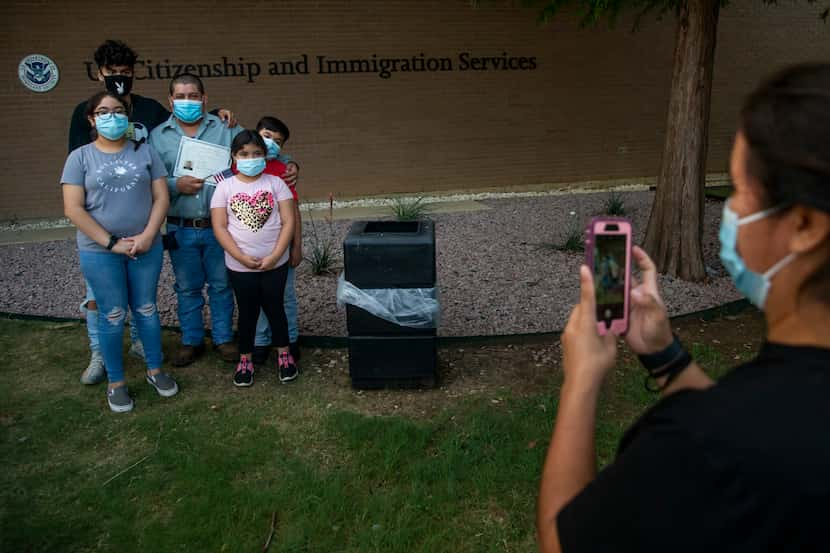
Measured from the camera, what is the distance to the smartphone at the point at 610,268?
5.14 ft

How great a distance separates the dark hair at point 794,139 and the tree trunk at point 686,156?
5835 millimetres

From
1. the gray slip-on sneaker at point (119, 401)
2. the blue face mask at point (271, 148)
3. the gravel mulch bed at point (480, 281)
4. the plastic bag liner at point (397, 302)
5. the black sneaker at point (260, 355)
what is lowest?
the gray slip-on sneaker at point (119, 401)

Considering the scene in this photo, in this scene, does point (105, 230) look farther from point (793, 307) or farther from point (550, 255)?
point (550, 255)

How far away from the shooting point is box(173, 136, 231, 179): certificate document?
4656 millimetres

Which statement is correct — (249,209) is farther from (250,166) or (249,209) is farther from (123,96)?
(123,96)

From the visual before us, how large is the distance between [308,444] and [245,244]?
1.41 metres

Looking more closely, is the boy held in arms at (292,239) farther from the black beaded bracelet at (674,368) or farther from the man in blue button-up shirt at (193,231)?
the black beaded bracelet at (674,368)

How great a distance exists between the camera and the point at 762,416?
37.7 inches

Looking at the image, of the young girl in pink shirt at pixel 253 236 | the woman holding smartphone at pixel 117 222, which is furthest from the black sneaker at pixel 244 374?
the woman holding smartphone at pixel 117 222

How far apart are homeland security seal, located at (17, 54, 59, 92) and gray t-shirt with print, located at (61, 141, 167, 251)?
641cm

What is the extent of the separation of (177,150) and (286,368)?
1.70 metres

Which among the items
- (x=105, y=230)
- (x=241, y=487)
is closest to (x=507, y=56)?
(x=105, y=230)

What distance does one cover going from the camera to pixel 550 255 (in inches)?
295

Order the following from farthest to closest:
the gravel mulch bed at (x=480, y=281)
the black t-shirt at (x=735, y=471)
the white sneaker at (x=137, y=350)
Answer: the gravel mulch bed at (x=480, y=281), the white sneaker at (x=137, y=350), the black t-shirt at (x=735, y=471)
